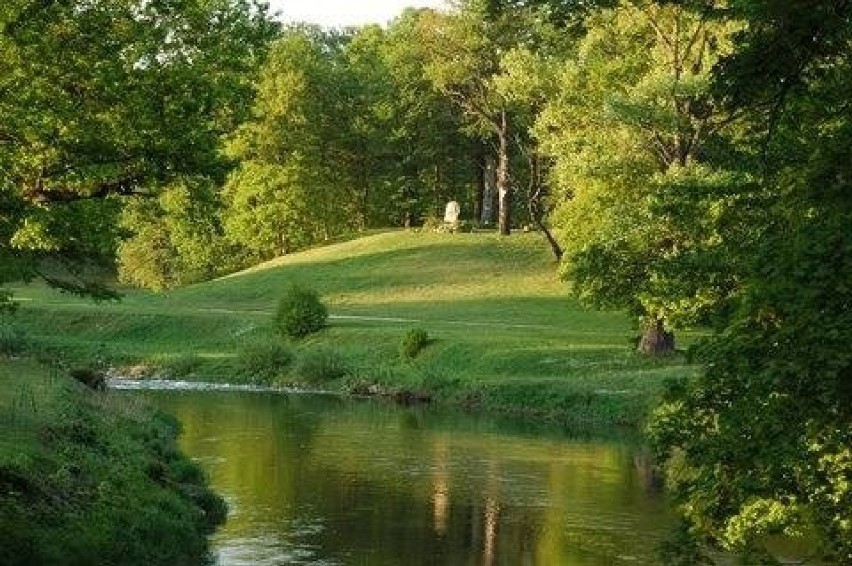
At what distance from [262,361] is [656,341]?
1787 cm

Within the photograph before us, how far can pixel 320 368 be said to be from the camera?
54.4 meters

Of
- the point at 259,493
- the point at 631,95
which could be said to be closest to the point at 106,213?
the point at 259,493

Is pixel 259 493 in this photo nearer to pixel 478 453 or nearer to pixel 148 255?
pixel 478 453

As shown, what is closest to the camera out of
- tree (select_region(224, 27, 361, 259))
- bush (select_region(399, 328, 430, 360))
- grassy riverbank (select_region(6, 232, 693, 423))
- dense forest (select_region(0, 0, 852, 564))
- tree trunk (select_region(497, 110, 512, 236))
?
dense forest (select_region(0, 0, 852, 564))

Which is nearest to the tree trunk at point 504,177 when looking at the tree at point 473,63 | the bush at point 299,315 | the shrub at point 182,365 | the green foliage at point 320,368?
the tree at point 473,63

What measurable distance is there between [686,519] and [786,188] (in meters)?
3.86

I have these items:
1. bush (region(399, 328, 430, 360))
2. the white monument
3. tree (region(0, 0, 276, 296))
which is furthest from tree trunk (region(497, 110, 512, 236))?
tree (region(0, 0, 276, 296))

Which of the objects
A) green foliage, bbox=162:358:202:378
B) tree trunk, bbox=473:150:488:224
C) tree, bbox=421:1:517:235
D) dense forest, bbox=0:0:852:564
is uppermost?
tree, bbox=421:1:517:235

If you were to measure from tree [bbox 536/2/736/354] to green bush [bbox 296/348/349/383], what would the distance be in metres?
11.1

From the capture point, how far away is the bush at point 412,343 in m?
54.0

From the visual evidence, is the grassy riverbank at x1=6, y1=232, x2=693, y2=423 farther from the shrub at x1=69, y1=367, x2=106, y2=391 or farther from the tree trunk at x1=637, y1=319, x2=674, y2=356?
the shrub at x1=69, y1=367, x2=106, y2=391

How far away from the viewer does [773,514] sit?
16172 mm

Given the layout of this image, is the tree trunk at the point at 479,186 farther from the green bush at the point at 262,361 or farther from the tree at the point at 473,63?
the green bush at the point at 262,361

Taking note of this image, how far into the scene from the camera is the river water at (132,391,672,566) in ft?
81.0
